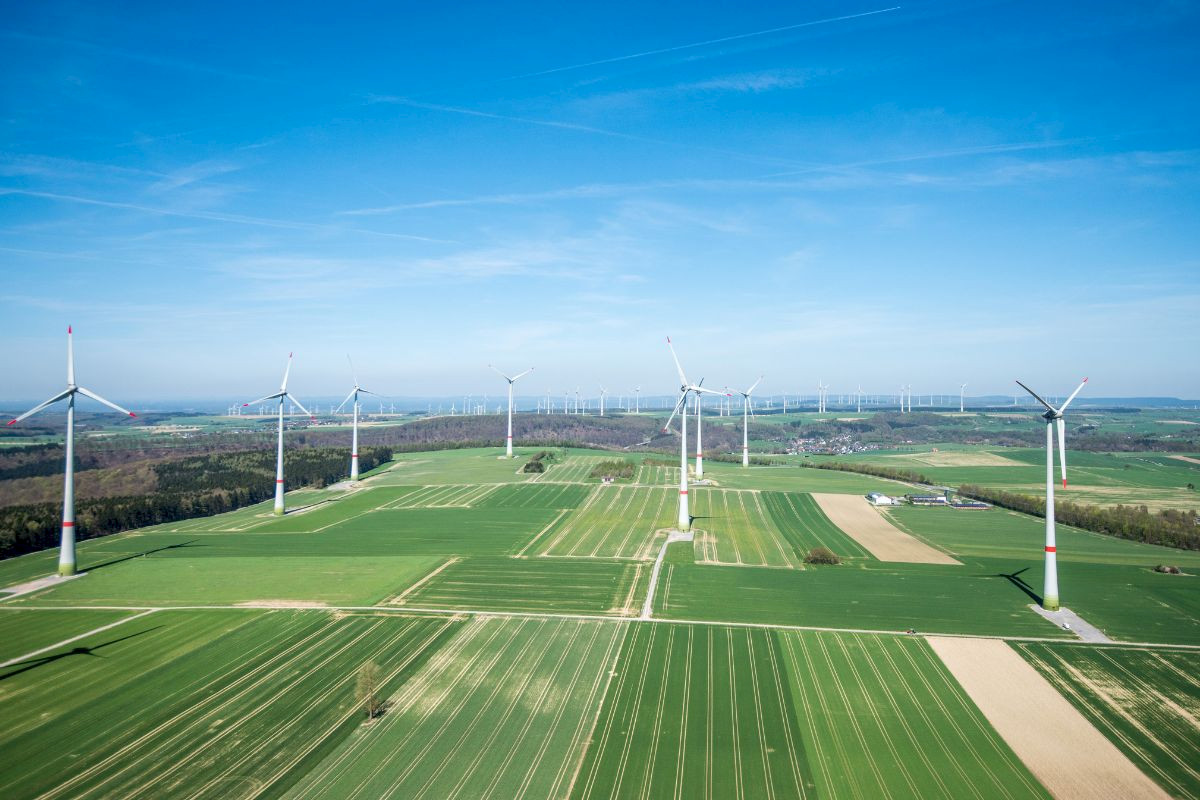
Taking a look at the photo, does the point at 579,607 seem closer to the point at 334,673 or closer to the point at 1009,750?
the point at 334,673

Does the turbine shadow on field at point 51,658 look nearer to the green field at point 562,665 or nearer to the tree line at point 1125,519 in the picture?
the green field at point 562,665

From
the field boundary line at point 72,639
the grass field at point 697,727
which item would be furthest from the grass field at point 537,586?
the field boundary line at point 72,639

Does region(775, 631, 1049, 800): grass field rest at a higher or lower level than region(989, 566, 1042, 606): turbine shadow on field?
lower

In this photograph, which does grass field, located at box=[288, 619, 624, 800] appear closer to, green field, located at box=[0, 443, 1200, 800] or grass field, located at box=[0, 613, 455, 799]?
green field, located at box=[0, 443, 1200, 800]

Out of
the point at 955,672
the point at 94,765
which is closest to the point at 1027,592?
the point at 955,672

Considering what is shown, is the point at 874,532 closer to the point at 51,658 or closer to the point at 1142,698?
the point at 1142,698

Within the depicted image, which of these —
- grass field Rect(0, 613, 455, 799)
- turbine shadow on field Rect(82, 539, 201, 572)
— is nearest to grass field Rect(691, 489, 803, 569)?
grass field Rect(0, 613, 455, 799)
